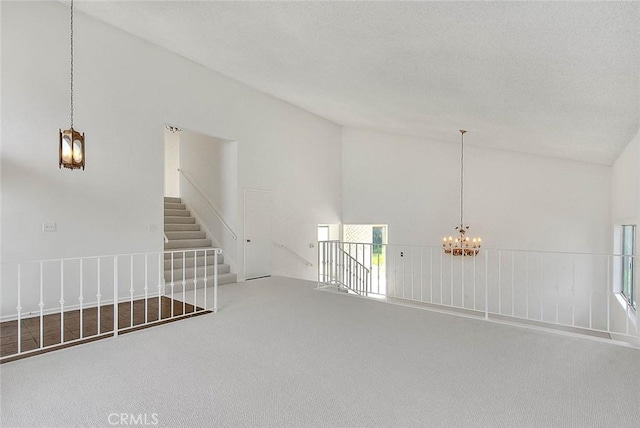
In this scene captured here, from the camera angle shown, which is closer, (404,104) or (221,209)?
(404,104)

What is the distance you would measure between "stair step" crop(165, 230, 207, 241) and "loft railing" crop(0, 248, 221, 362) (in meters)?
1.34

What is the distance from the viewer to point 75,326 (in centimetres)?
400

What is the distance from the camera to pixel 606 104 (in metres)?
3.43

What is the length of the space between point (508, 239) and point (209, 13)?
23.5ft

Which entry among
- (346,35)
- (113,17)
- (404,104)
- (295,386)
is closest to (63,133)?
(113,17)

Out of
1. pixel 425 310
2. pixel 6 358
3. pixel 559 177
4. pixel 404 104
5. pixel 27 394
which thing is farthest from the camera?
pixel 559 177

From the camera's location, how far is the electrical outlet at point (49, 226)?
448cm

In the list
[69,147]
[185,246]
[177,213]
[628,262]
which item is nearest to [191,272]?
[185,246]

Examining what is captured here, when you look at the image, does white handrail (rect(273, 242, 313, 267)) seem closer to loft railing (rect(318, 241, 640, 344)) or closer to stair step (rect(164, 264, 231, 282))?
loft railing (rect(318, 241, 640, 344))

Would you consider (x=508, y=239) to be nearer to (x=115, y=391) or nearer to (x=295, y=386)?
(x=295, y=386)

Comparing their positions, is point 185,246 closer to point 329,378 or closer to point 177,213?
point 177,213

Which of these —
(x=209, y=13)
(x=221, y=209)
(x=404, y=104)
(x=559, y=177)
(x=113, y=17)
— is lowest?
(x=221, y=209)

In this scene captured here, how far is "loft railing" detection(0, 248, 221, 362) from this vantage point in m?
3.54

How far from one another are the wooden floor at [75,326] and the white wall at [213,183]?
7.11 feet
